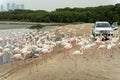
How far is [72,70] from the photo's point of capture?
1673cm

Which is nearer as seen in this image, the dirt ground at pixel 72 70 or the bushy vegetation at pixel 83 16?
the dirt ground at pixel 72 70

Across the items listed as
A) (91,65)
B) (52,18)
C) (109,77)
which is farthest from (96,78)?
(52,18)

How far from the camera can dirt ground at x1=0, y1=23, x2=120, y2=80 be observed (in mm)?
15734

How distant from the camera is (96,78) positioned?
604 inches

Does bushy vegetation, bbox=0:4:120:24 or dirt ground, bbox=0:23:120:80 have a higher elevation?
dirt ground, bbox=0:23:120:80

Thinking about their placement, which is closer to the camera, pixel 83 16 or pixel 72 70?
pixel 72 70

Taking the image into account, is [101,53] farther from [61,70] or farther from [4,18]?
[4,18]

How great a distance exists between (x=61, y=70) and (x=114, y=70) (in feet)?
8.12

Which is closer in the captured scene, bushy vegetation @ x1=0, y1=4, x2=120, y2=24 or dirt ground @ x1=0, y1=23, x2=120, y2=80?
dirt ground @ x1=0, y1=23, x2=120, y2=80

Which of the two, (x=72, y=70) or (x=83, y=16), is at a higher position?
(x=72, y=70)

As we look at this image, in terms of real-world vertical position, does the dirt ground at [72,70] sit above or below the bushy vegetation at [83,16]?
above

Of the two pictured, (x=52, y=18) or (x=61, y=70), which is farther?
(x=52, y=18)

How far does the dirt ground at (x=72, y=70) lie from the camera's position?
15.7 meters

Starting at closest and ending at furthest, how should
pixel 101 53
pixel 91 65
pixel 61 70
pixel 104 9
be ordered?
pixel 61 70 → pixel 91 65 → pixel 101 53 → pixel 104 9
